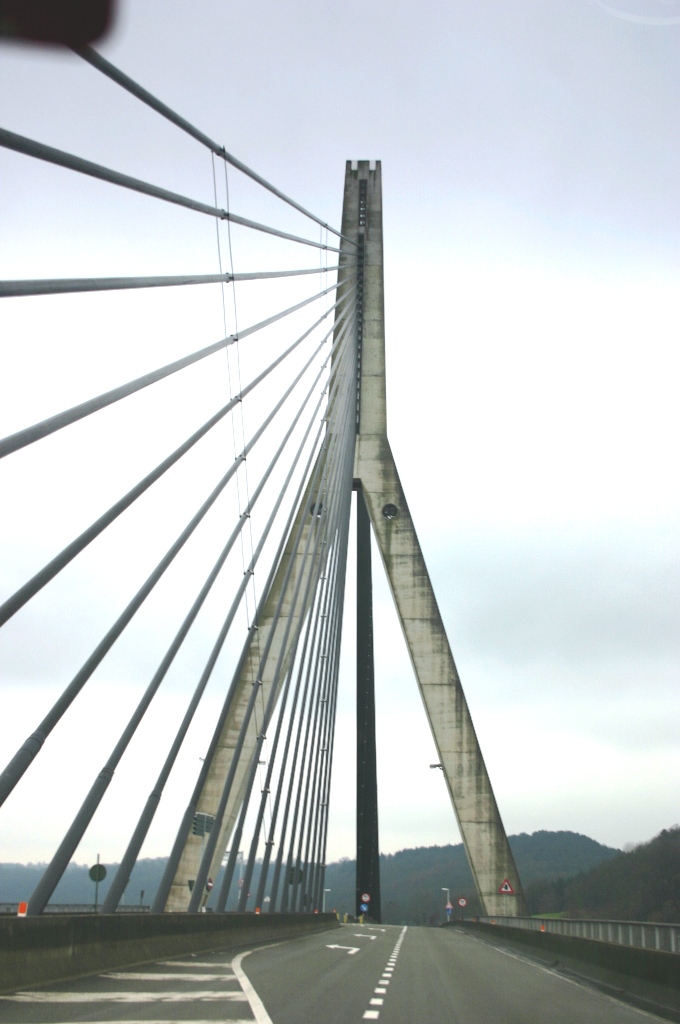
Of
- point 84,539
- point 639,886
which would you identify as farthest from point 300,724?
point 639,886

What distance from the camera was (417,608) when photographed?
27938mm

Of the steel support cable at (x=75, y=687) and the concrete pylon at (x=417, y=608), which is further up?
the concrete pylon at (x=417, y=608)

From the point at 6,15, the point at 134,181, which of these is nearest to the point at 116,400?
the point at 134,181

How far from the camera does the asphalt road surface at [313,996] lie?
6.68 meters

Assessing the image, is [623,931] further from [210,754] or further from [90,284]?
[90,284]

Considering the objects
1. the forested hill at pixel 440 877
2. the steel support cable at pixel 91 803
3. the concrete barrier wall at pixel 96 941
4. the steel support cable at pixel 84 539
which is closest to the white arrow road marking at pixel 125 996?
the concrete barrier wall at pixel 96 941

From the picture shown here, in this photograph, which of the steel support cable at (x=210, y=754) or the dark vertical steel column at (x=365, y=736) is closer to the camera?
the steel support cable at (x=210, y=754)

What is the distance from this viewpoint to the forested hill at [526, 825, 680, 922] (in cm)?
3394

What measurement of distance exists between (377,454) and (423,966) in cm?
1796

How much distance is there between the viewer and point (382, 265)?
30922 millimetres

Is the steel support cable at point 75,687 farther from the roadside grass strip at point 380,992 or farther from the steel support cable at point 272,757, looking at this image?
the steel support cable at point 272,757

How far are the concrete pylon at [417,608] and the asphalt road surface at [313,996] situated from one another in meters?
13.7

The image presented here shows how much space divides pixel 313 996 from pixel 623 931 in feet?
20.8

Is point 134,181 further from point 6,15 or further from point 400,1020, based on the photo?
point 400,1020
